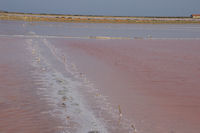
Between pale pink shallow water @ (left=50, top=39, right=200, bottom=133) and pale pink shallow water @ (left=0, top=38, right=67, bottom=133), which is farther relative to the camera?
pale pink shallow water @ (left=50, top=39, right=200, bottom=133)

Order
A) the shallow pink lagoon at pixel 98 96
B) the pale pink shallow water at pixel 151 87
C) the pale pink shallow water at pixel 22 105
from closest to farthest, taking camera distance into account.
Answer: the pale pink shallow water at pixel 22 105
the shallow pink lagoon at pixel 98 96
the pale pink shallow water at pixel 151 87

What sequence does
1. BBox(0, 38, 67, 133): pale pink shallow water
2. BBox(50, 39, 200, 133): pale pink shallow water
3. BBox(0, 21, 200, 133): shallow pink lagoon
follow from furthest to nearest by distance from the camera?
BBox(50, 39, 200, 133): pale pink shallow water → BBox(0, 21, 200, 133): shallow pink lagoon → BBox(0, 38, 67, 133): pale pink shallow water

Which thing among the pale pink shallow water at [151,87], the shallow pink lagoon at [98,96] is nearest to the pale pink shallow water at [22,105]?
the shallow pink lagoon at [98,96]

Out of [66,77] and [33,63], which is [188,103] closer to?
[66,77]

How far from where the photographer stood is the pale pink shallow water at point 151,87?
5922 millimetres

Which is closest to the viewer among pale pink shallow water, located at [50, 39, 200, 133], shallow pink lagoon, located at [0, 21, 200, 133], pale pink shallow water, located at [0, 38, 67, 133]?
pale pink shallow water, located at [0, 38, 67, 133]

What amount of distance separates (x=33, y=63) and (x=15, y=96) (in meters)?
4.35

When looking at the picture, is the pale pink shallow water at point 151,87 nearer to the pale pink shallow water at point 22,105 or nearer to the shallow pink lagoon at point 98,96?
the shallow pink lagoon at point 98,96

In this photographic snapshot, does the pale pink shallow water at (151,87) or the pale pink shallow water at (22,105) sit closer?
the pale pink shallow water at (22,105)

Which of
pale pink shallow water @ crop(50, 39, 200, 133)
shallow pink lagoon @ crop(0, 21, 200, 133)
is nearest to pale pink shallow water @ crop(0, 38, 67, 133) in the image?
shallow pink lagoon @ crop(0, 21, 200, 133)

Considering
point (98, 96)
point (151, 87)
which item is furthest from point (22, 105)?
point (151, 87)

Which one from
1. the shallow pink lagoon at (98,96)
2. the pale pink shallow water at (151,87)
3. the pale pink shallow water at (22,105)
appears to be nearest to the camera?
the pale pink shallow water at (22,105)

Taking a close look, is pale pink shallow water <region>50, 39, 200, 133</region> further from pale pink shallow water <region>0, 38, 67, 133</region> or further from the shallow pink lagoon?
pale pink shallow water <region>0, 38, 67, 133</region>

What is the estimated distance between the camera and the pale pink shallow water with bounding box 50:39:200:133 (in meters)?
5.92
